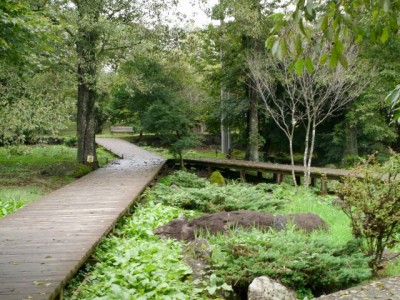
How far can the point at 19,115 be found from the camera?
12523mm

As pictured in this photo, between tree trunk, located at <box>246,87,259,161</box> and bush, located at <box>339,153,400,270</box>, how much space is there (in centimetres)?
1366

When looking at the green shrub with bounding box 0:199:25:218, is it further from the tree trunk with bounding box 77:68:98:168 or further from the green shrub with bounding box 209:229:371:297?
the tree trunk with bounding box 77:68:98:168

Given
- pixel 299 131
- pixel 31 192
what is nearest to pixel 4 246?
pixel 31 192

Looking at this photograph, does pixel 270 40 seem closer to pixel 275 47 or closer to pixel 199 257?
pixel 275 47

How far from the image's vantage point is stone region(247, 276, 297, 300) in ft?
15.8

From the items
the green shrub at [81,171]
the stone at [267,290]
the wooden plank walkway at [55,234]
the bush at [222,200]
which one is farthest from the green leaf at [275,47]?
the green shrub at [81,171]

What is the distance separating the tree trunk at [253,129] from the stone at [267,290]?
14935mm

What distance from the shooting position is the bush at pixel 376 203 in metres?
5.54

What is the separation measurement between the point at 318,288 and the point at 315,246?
2.17ft

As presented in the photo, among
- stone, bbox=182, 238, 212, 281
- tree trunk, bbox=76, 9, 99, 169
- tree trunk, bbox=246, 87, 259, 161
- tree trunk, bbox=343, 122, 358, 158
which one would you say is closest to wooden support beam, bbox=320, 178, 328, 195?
tree trunk, bbox=343, 122, 358, 158

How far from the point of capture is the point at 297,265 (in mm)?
5191

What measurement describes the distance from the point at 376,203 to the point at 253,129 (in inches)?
573

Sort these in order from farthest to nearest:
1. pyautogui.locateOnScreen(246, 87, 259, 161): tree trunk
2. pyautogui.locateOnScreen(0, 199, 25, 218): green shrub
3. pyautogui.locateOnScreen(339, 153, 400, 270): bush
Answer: pyautogui.locateOnScreen(246, 87, 259, 161): tree trunk < pyautogui.locateOnScreen(0, 199, 25, 218): green shrub < pyautogui.locateOnScreen(339, 153, 400, 270): bush

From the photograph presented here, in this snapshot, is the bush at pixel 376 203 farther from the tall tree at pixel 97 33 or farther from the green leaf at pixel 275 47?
the tall tree at pixel 97 33
